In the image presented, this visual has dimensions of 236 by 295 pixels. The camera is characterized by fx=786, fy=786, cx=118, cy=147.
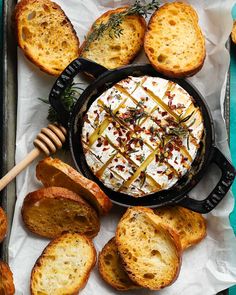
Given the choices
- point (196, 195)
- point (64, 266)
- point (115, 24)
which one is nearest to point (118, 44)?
point (115, 24)

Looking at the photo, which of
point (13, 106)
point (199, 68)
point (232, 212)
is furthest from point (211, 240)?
point (13, 106)

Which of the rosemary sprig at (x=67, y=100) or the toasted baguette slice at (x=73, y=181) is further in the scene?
the rosemary sprig at (x=67, y=100)

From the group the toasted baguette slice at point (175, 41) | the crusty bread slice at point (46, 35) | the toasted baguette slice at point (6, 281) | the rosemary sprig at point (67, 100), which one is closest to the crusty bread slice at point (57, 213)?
the toasted baguette slice at point (6, 281)

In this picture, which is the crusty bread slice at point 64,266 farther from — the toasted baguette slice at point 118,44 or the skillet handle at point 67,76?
the toasted baguette slice at point 118,44

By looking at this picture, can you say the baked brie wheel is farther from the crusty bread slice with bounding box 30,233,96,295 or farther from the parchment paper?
the crusty bread slice with bounding box 30,233,96,295

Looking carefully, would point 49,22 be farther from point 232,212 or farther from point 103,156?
point 232,212

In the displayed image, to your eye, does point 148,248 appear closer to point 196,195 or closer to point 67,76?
point 196,195

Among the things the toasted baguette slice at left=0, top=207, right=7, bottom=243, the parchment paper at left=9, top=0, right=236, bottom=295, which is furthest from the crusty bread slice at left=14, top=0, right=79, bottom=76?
the toasted baguette slice at left=0, top=207, right=7, bottom=243
